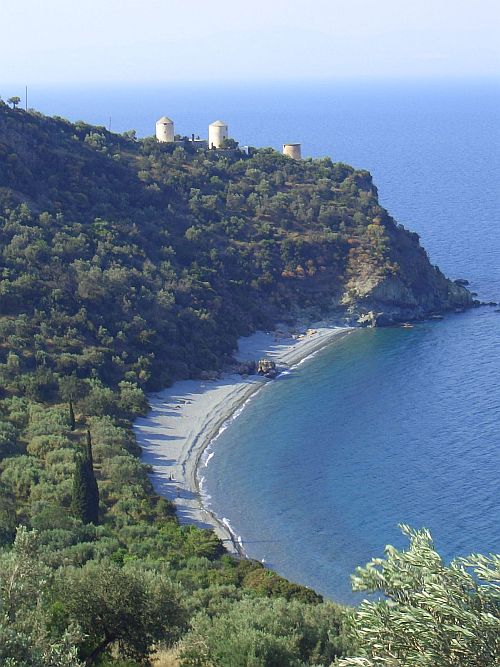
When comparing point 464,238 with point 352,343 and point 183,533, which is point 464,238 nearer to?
point 352,343

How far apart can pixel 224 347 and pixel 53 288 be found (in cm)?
1083

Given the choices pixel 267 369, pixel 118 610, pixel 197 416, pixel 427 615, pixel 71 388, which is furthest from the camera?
pixel 267 369

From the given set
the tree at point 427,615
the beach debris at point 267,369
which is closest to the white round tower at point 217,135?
the beach debris at point 267,369

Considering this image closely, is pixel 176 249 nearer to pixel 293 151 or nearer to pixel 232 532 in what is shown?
pixel 293 151

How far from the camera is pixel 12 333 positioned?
166ft

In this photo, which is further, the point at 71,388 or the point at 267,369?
the point at 267,369

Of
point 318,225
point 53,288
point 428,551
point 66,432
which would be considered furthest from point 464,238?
point 428,551

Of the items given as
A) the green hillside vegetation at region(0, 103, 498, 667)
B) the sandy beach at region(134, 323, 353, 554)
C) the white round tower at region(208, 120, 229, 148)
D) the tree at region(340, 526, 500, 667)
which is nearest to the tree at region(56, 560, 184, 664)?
the green hillside vegetation at region(0, 103, 498, 667)

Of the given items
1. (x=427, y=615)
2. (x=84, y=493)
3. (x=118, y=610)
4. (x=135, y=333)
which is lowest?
(x=84, y=493)

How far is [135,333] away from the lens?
184ft

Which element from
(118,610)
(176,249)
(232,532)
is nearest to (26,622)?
(118,610)

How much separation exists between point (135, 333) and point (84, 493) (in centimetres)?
A: 2340

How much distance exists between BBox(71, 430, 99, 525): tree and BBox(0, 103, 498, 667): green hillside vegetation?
6 cm

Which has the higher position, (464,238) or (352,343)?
(464,238)
